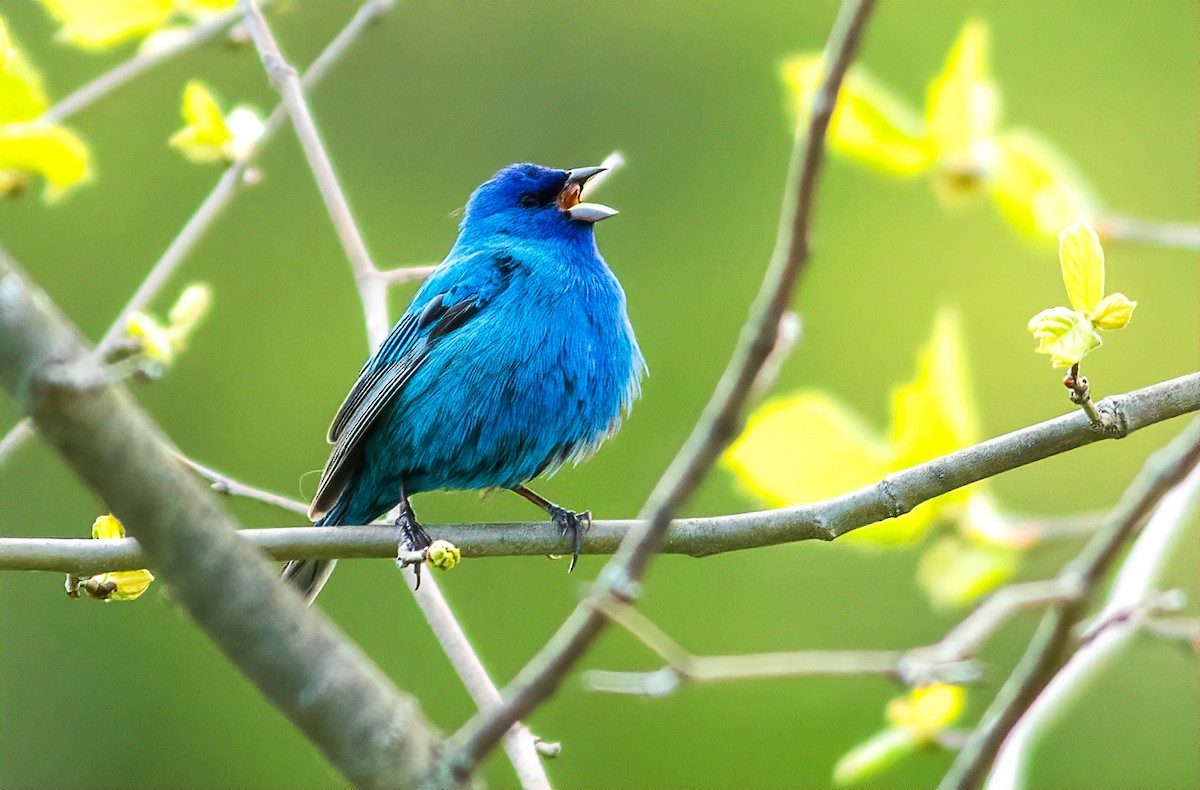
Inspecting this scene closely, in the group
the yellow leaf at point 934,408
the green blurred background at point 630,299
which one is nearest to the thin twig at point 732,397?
the yellow leaf at point 934,408

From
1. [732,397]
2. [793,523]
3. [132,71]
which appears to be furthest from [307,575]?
[732,397]

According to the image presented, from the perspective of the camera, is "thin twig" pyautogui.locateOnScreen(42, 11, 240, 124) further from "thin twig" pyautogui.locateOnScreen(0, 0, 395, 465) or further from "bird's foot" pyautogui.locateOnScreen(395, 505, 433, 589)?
"bird's foot" pyautogui.locateOnScreen(395, 505, 433, 589)

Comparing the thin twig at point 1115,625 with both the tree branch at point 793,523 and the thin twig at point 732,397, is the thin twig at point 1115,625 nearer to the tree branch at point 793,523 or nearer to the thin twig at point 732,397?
the tree branch at point 793,523

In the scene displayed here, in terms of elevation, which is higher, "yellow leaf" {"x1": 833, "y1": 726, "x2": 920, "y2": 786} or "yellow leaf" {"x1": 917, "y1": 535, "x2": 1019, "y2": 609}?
"yellow leaf" {"x1": 917, "y1": 535, "x2": 1019, "y2": 609}

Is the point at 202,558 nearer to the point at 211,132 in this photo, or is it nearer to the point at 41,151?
the point at 41,151

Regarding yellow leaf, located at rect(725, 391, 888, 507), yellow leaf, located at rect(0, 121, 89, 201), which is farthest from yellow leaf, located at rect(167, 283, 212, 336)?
yellow leaf, located at rect(725, 391, 888, 507)

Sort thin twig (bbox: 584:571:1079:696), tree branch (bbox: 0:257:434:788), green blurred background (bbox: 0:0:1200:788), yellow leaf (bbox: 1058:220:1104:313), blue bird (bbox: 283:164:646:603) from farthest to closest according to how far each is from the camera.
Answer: green blurred background (bbox: 0:0:1200:788) → blue bird (bbox: 283:164:646:603) → yellow leaf (bbox: 1058:220:1104:313) → thin twig (bbox: 584:571:1079:696) → tree branch (bbox: 0:257:434:788)

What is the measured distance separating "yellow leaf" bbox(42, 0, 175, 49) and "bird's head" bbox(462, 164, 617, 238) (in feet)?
5.11

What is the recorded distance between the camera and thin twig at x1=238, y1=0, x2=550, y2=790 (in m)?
2.62

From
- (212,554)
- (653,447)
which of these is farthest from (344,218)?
(653,447)

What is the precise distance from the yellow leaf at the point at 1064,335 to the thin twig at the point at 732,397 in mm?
812

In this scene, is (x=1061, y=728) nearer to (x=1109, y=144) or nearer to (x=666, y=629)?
(x=666, y=629)

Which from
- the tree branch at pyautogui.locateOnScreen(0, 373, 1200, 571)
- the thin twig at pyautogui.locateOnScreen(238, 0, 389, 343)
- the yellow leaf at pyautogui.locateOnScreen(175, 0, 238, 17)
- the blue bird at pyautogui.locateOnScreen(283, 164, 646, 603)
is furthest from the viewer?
the blue bird at pyautogui.locateOnScreen(283, 164, 646, 603)

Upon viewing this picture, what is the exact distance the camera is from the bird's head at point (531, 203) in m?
4.15
